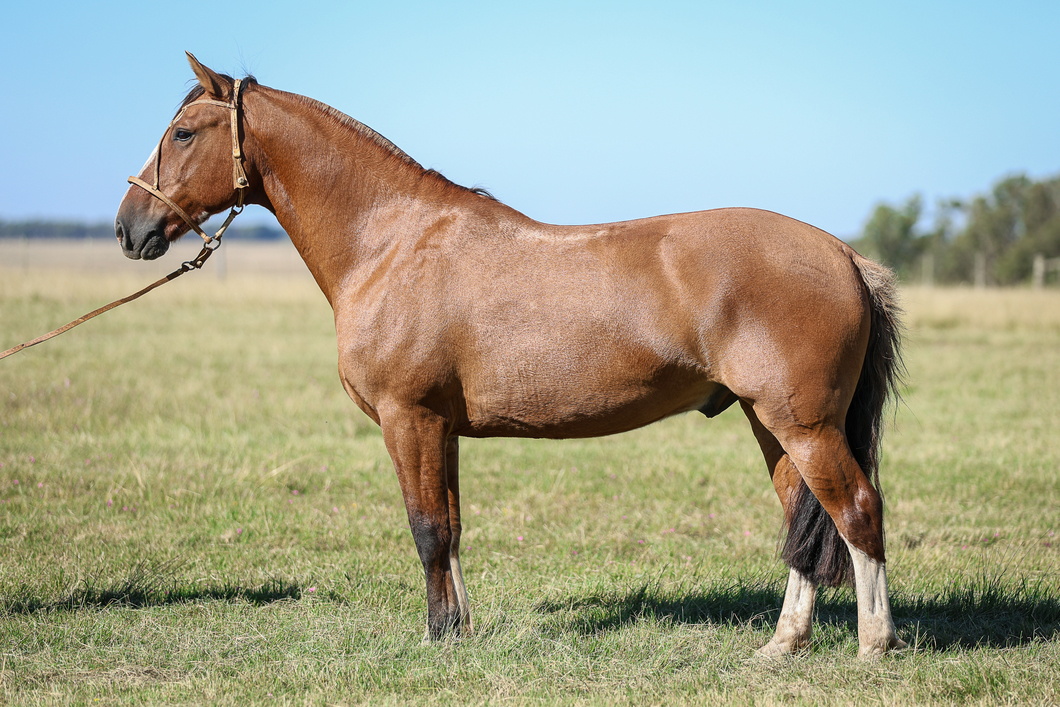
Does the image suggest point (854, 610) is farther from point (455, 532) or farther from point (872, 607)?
point (455, 532)

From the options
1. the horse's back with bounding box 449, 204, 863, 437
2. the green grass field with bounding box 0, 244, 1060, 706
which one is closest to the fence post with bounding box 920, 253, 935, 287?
the green grass field with bounding box 0, 244, 1060, 706

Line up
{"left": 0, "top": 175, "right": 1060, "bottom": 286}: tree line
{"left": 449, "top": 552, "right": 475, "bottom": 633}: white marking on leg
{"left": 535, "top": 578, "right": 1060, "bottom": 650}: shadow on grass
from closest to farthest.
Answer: {"left": 449, "top": 552, "right": 475, "bottom": 633}: white marking on leg
{"left": 535, "top": 578, "right": 1060, "bottom": 650}: shadow on grass
{"left": 0, "top": 175, "right": 1060, "bottom": 286}: tree line

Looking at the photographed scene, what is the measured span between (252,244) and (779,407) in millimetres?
113926

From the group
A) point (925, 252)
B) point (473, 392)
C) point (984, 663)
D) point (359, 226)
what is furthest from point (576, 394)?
point (925, 252)

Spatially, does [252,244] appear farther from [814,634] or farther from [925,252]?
[814,634]

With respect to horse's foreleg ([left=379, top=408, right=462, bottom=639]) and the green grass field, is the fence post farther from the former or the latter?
horse's foreleg ([left=379, top=408, right=462, bottom=639])

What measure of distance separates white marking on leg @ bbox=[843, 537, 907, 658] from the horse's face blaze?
3261 mm

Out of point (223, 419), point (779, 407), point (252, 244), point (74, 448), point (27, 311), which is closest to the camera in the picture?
point (779, 407)

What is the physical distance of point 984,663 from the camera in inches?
140

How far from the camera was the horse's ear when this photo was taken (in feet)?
12.0

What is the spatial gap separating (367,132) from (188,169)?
835mm

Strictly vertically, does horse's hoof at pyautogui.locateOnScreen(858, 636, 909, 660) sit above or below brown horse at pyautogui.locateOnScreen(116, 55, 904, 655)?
below

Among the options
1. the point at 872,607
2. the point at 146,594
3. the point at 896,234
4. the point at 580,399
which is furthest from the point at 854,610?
the point at 896,234

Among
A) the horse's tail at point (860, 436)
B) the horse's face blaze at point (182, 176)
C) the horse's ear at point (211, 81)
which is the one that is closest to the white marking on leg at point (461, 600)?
the horse's tail at point (860, 436)
